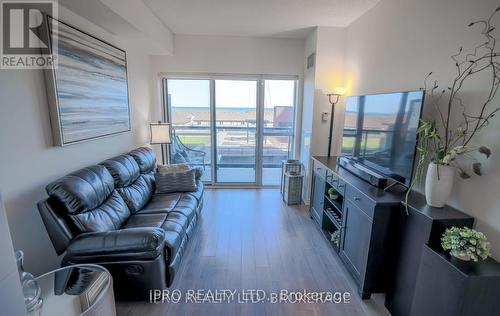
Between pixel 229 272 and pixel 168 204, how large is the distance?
3.29 feet

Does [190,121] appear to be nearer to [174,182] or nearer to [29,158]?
[174,182]

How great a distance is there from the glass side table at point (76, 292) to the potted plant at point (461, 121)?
2.16 meters

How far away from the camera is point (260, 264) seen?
2.43 metres

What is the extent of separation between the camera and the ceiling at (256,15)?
2.72 meters

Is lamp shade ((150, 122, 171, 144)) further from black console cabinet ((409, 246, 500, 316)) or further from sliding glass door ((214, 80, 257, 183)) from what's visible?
black console cabinet ((409, 246, 500, 316))

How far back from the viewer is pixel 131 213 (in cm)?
251

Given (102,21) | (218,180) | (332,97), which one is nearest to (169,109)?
(218,180)

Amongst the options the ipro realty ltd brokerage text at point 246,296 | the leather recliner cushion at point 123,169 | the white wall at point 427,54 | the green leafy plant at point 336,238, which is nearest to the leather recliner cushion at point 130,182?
the leather recliner cushion at point 123,169

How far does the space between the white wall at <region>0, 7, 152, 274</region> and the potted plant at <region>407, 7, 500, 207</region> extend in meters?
2.76

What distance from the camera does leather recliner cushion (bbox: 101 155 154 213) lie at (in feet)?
8.16

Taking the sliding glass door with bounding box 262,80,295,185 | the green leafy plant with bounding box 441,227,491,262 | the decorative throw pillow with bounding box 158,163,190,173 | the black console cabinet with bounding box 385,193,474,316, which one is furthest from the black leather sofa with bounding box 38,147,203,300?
the sliding glass door with bounding box 262,80,295,185

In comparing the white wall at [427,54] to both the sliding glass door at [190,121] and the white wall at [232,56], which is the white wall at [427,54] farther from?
the sliding glass door at [190,121]

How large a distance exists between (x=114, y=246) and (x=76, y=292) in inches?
12.9

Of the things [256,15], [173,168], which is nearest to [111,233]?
[173,168]
